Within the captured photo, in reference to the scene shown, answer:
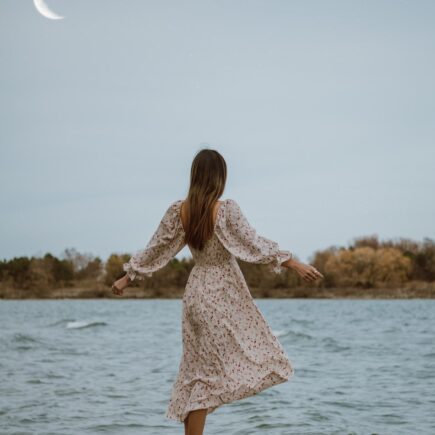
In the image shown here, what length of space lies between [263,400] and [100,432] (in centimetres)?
324

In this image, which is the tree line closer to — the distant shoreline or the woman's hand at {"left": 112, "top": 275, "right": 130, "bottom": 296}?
the distant shoreline

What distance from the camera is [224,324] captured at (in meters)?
5.01

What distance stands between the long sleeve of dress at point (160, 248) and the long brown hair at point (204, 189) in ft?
0.52

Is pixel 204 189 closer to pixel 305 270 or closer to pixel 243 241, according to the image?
pixel 243 241

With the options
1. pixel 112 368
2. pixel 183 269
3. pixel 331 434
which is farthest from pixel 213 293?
pixel 183 269

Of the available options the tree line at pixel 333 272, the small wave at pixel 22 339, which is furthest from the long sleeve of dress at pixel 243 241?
the tree line at pixel 333 272

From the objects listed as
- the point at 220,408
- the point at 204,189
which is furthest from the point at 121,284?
the point at 220,408

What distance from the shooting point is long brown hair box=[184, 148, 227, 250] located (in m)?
4.90

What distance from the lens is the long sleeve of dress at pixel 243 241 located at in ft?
16.2

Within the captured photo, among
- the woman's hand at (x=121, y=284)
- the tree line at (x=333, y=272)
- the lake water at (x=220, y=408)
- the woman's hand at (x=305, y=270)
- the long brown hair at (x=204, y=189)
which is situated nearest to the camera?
the woman's hand at (x=305, y=270)

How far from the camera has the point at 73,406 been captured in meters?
9.76

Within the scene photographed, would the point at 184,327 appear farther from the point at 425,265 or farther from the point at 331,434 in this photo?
the point at 425,265

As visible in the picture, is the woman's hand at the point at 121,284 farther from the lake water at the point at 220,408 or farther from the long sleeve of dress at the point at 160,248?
the lake water at the point at 220,408

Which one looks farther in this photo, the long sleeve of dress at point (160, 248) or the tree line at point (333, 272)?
the tree line at point (333, 272)
